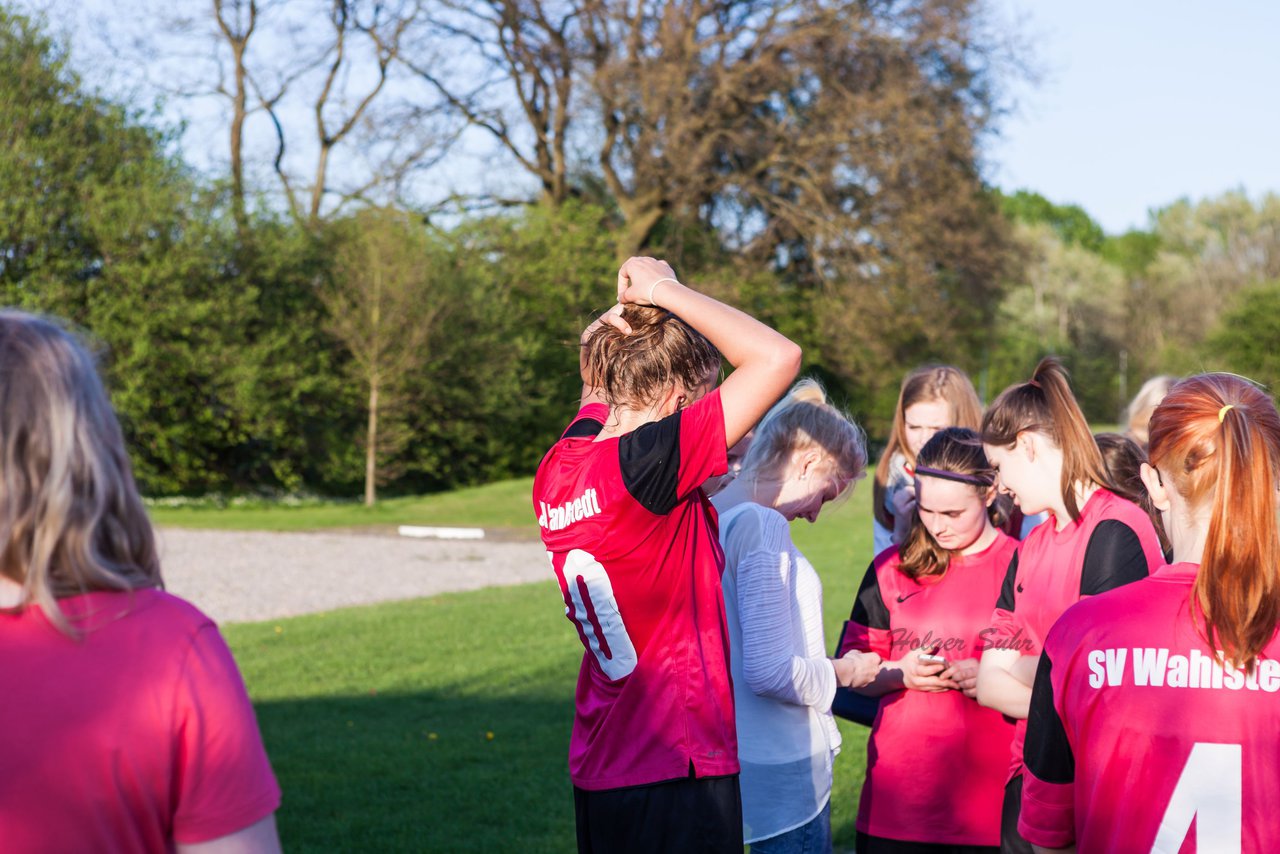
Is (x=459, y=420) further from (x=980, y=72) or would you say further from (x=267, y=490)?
(x=980, y=72)

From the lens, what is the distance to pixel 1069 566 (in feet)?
10.2

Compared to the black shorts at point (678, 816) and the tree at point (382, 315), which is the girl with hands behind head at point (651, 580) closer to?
the black shorts at point (678, 816)

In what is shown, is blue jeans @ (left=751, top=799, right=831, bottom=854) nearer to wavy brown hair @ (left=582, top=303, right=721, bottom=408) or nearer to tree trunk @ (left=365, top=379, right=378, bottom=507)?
wavy brown hair @ (left=582, top=303, right=721, bottom=408)

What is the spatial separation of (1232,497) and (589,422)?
1.35 m

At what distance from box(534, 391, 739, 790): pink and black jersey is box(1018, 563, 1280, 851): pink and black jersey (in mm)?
738

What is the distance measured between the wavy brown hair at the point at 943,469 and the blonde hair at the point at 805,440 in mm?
290

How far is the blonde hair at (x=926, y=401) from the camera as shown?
4770 millimetres

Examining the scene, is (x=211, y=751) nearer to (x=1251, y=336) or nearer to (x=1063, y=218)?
(x=1251, y=336)

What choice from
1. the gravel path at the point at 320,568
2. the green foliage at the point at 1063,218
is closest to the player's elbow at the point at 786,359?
the gravel path at the point at 320,568

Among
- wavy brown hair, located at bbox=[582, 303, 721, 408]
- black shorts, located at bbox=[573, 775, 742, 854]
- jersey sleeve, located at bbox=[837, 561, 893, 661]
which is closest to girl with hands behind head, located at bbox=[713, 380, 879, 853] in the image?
jersey sleeve, located at bbox=[837, 561, 893, 661]

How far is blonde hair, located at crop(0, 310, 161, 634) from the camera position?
1528 mm

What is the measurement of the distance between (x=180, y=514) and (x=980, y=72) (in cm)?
2466

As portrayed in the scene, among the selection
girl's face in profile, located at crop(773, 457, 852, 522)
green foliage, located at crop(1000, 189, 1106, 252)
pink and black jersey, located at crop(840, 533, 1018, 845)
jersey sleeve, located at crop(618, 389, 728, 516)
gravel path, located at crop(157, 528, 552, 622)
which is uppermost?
green foliage, located at crop(1000, 189, 1106, 252)

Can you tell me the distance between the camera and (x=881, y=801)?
3506 mm
